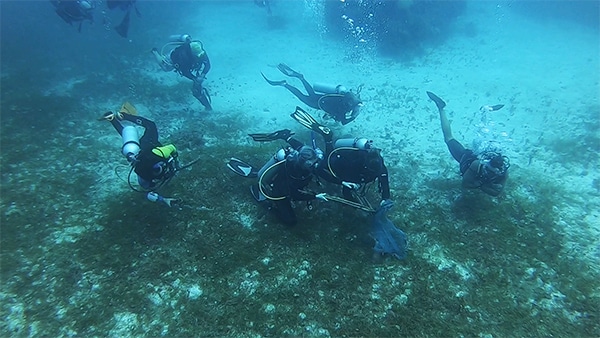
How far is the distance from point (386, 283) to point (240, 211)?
130 inches

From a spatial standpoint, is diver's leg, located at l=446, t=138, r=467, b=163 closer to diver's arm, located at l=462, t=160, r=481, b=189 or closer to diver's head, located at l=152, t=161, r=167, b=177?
diver's arm, located at l=462, t=160, r=481, b=189

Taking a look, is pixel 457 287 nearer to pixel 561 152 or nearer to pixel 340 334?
pixel 340 334

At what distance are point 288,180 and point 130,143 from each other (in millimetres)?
3150

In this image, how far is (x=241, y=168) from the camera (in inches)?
296

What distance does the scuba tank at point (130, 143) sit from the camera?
5.71 m

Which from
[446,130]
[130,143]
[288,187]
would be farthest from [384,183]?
[130,143]

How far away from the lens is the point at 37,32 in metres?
17.0

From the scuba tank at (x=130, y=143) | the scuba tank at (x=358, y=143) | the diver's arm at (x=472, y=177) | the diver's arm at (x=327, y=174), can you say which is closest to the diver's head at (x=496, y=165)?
the diver's arm at (x=472, y=177)

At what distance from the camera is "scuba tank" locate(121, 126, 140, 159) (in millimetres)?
5715

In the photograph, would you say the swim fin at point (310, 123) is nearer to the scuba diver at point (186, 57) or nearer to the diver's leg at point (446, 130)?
the diver's leg at point (446, 130)

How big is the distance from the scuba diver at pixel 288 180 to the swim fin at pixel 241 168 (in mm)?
629

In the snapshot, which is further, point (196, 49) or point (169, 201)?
point (196, 49)

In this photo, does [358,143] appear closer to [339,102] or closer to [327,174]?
[327,174]

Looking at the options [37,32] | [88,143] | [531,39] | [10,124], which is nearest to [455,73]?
[531,39]
